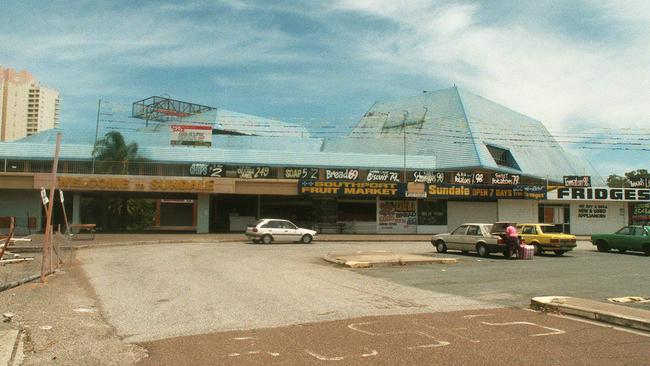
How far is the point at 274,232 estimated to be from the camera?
31.6 meters

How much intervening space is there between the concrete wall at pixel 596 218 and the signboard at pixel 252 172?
2558 centimetres

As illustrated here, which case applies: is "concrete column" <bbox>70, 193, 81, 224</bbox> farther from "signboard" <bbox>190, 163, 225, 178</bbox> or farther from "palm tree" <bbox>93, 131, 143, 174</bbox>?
"signboard" <bbox>190, 163, 225, 178</bbox>

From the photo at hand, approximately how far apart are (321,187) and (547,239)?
60.5ft

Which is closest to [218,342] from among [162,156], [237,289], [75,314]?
[75,314]

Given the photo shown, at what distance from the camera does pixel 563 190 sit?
44312mm

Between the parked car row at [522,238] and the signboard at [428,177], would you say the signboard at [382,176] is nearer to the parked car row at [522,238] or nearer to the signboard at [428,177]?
the signboard at [428,177]

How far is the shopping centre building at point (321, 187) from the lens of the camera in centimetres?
4003

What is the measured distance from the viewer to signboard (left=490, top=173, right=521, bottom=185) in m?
42.7

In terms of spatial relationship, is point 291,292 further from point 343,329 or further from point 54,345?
point 54,345

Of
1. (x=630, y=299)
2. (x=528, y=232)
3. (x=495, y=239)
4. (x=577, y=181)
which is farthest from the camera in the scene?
(x=577, y=181)

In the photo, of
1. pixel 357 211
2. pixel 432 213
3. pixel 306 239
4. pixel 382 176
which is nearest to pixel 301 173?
pixel 357 211

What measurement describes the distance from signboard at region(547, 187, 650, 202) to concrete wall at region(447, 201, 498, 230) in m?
5.15

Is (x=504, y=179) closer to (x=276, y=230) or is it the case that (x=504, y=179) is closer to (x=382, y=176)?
(x=382, y=176)

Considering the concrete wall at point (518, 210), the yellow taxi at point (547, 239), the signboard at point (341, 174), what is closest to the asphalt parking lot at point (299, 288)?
the yellow taxi at point (547, 239)
